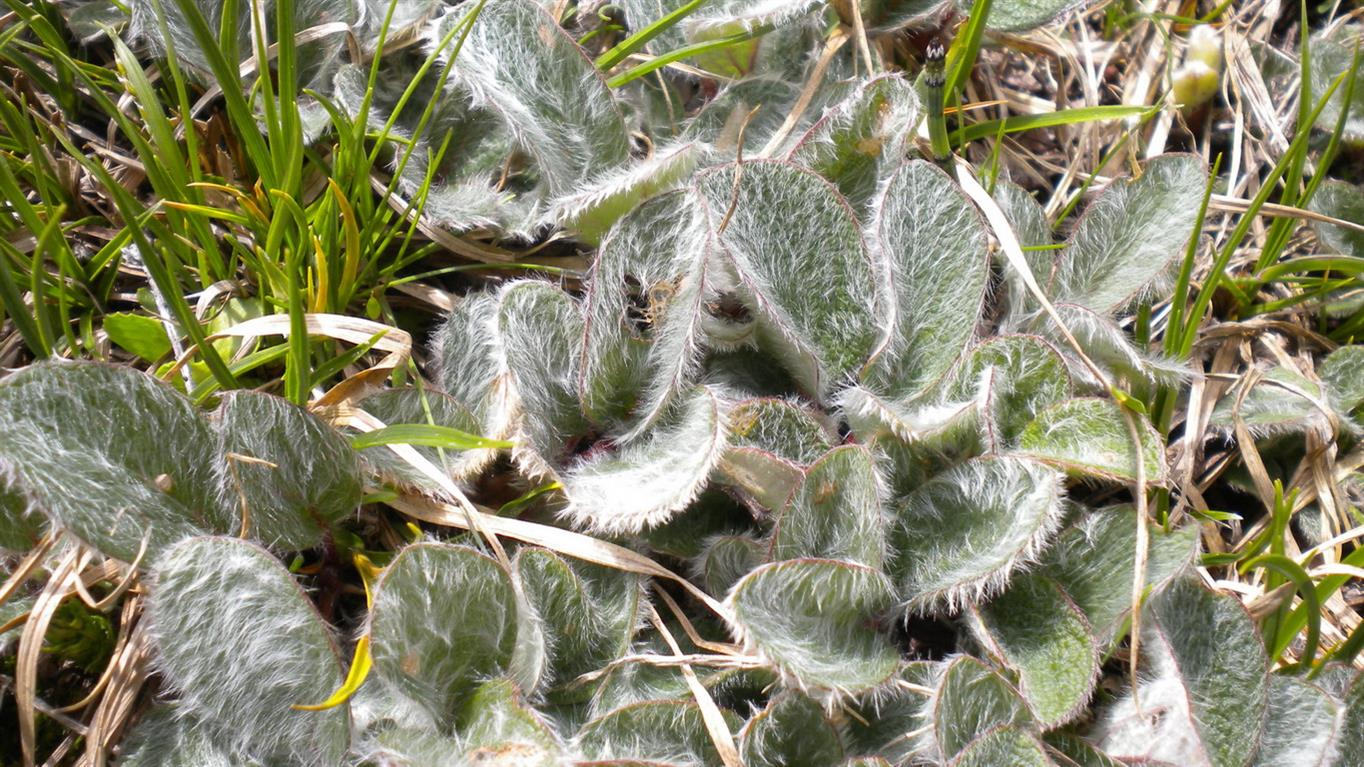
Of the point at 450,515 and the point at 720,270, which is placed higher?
the point at 720,270

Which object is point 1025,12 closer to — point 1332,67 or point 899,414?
point 1332,67

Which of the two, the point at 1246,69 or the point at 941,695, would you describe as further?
the point at 1246,69

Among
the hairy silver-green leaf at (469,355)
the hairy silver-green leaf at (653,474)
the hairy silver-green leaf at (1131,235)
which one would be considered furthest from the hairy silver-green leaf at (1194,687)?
the hairy silver-green leaf at (469,355)

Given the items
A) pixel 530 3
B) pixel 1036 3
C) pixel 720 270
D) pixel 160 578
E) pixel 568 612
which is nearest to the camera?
pixel 160 578

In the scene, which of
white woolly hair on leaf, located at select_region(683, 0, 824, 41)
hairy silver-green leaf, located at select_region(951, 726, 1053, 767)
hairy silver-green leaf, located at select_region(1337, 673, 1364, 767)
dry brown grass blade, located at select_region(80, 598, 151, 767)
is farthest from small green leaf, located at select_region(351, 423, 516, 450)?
hairy silver-green leaf, located at select_region(1337, 673, 1364, 767)

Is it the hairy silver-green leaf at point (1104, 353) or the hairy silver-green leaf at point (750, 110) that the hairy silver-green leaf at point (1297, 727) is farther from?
Answer: the hairy silver-green leaf at point (750, 110)

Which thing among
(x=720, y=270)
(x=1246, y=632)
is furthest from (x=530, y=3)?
(x=1246, y=632)

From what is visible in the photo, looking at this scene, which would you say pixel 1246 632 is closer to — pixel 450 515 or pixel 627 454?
pixel 627 454

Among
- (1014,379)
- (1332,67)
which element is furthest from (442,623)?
(1332,67)
